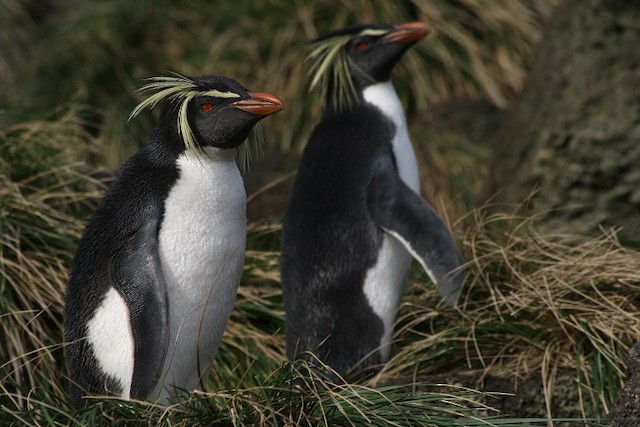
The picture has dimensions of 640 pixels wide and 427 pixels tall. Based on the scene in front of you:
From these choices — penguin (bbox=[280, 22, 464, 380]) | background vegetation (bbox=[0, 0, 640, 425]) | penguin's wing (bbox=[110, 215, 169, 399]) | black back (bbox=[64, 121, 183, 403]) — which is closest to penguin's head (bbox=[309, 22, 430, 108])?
penguin (bbox=[280, 22, 464, 380])

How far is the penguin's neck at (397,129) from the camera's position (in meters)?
4.35

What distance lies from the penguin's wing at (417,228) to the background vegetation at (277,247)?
132 millimetres

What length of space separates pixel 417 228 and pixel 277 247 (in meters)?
1.10

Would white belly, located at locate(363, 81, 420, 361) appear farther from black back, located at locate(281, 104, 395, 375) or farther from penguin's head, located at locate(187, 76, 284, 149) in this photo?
penguin's head, located at locate(187, 76, 284, 149)

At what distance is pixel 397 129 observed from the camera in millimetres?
4402

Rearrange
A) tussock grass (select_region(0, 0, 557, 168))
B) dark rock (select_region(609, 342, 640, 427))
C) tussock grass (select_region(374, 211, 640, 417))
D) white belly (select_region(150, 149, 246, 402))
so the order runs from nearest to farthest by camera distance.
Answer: dark rock (select_region(609, 342, 640, 427)) < white belly (select_region(150, 149, 246, 402)) < tussock grass (select_region(374, 211, 640, 417)) < tussock grass (select_region(0, 0, 557, 168))

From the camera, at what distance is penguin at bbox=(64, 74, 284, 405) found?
3096 millimetres

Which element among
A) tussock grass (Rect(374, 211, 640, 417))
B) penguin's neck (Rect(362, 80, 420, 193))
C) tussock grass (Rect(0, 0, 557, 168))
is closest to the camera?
tussock grass (Rect(374, 211, 640, 417))

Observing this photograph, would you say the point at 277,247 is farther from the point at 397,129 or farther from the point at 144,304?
the point at 144,304

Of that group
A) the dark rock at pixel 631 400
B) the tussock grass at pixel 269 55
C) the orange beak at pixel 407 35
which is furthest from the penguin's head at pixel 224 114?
the tussock grass at pixel 269 55

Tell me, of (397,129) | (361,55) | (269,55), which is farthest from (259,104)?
(269,55)

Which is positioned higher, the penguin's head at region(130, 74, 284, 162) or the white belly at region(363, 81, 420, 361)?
the penguin's head at region(130, 74, 284, 162)

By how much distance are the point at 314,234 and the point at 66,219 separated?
0.99 meters

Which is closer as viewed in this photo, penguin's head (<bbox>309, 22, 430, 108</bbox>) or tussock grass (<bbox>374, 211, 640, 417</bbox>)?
tussock grass (<bbox>374, 211, 640, 417</bbox>)
